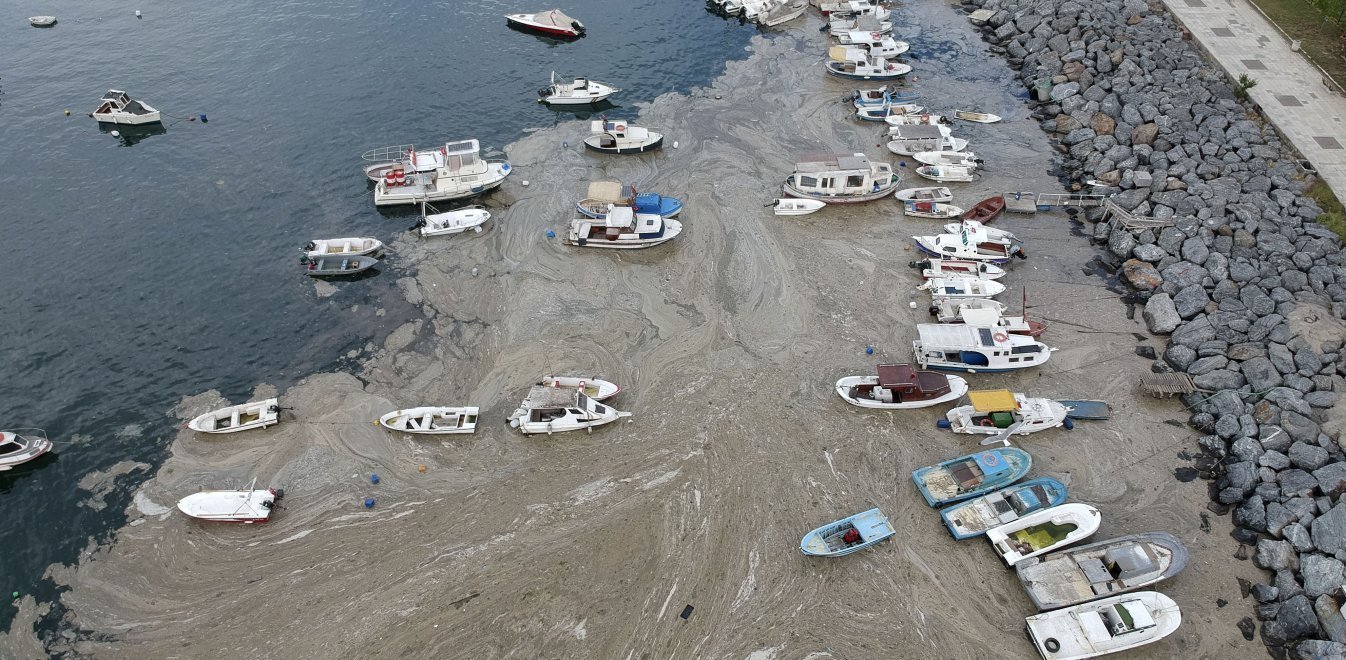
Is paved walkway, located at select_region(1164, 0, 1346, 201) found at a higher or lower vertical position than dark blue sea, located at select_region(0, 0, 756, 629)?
higher

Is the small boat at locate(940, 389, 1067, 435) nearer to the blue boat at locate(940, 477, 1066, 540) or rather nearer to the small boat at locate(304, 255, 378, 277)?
the blue boat at locate(940, 477, 1066, 540)

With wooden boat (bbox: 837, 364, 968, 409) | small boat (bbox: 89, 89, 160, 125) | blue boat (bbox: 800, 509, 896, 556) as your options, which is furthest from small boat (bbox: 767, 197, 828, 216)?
small boat (bbox: 89, 89, 160, 125)

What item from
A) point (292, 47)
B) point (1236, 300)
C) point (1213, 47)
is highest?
point (1213, 47)

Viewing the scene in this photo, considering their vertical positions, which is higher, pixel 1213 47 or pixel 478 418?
pixel 1213 47

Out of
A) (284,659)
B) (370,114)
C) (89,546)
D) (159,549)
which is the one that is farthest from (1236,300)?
(370,114)

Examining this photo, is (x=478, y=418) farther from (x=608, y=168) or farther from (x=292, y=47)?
(x=292, y=47)

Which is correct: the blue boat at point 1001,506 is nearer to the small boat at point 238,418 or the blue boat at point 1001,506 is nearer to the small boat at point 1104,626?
the small boat at point 1104,626

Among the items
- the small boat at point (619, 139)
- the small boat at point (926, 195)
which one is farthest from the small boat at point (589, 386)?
the small boat at point (926, 195)

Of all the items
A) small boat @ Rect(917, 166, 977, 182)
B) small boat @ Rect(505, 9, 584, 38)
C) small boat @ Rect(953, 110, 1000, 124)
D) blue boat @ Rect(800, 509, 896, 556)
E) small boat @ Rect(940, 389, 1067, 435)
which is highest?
small boat @ Rect(505, 9, 584, 38)
